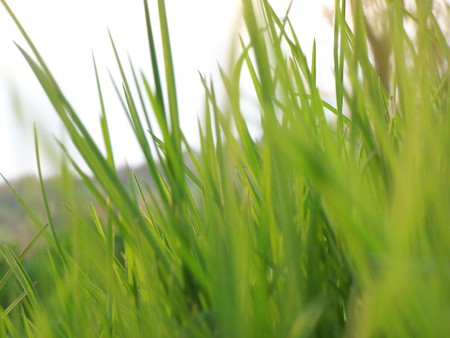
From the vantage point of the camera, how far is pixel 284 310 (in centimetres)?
30

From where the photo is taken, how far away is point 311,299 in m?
0.33

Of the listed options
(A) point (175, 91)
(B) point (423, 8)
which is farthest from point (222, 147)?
(B) point (423, 8)

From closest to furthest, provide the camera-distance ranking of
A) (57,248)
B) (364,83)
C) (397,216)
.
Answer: (397,216)
(364,83)
(57,248)

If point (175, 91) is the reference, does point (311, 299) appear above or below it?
below

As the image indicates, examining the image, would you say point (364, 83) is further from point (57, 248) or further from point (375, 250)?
point (57, 248)

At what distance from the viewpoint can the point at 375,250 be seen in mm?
266

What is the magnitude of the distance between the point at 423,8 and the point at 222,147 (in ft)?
0.45

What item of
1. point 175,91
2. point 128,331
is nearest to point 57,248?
point 128,331

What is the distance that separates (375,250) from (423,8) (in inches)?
5.9

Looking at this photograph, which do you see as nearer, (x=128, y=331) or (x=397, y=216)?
(x=397, y=216)

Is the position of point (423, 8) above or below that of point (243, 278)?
above

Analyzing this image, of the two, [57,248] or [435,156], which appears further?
[57,248]

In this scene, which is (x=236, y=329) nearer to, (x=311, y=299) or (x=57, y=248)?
(x=311, y=299)

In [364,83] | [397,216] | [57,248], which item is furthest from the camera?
[57,248]
